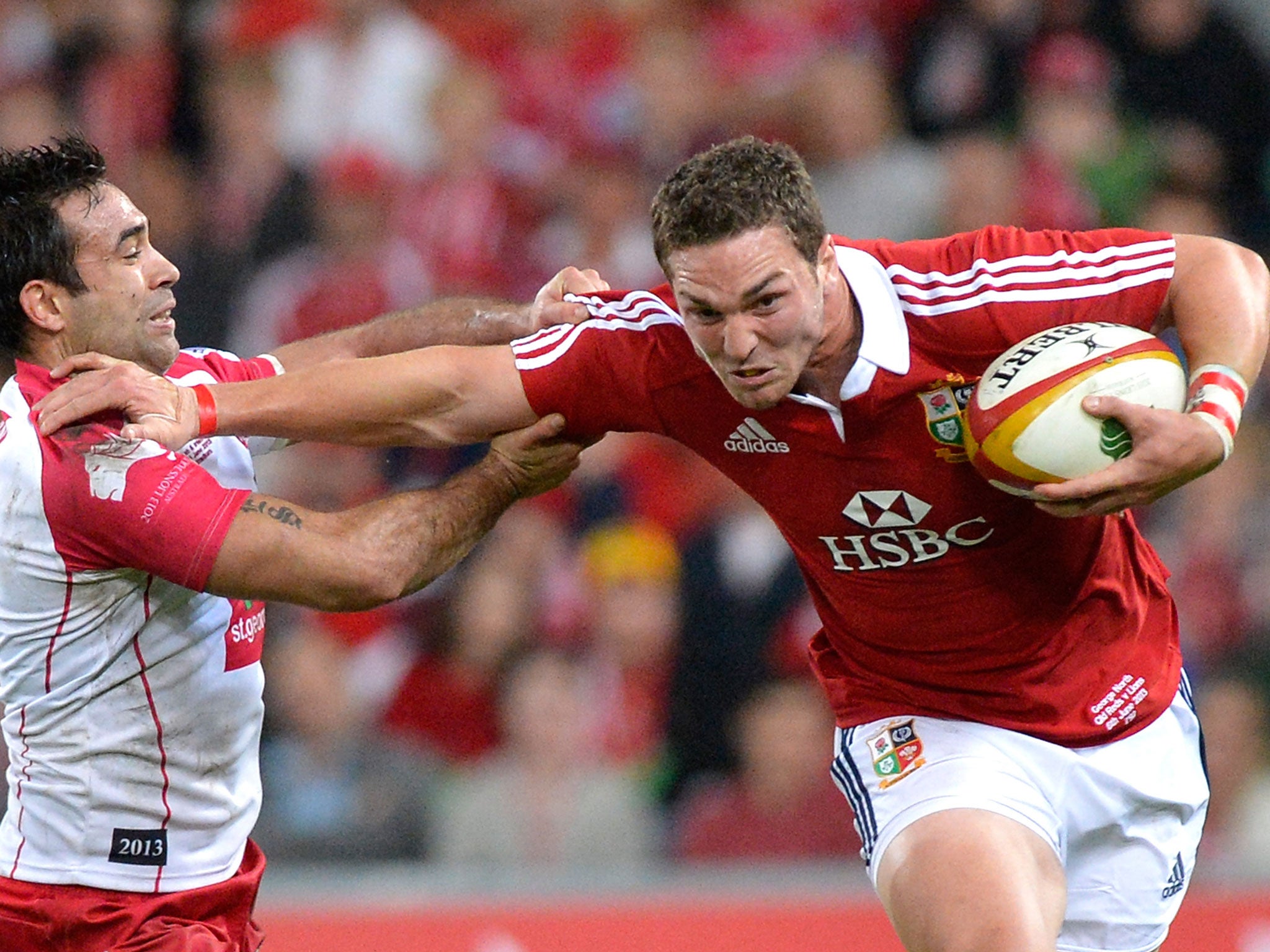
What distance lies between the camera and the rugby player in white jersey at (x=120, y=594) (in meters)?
3.59

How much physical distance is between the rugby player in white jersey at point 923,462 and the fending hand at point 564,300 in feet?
0.25

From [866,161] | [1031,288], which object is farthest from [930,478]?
[866,161]

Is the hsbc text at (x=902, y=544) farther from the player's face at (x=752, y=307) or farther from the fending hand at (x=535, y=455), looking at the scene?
the fending hand at (x=535, y=455)

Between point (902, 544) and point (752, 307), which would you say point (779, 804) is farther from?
point (752, 307)

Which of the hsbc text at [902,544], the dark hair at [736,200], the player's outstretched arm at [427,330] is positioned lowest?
the hsbc text at [902,544]

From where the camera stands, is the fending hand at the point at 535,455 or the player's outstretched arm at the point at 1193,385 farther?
the fending hand at the point at 535,455

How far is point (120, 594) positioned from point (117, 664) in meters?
0.15

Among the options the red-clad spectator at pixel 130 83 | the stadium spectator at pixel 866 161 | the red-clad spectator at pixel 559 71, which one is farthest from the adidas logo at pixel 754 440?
the red-clad spectator at pixel 130 83

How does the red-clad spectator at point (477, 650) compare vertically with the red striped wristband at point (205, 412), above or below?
below

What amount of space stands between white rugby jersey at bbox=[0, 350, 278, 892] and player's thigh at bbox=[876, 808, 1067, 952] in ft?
4.79

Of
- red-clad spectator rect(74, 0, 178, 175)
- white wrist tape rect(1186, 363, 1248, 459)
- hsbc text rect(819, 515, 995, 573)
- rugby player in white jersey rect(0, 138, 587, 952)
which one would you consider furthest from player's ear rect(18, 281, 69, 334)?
red-clad spectator rect(74, 0, 178, 175)

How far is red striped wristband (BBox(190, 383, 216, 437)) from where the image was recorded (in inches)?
150

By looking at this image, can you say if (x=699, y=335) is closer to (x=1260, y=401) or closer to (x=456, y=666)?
(x=456, y=666)

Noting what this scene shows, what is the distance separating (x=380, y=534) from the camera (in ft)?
12.6
